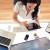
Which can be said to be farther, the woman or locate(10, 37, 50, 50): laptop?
the woman

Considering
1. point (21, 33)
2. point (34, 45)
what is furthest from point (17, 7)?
point (34, 45)

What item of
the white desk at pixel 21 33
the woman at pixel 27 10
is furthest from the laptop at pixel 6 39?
the woman at pixel 27 10

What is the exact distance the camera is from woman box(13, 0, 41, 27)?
1260mm

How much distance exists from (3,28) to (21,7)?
233mm

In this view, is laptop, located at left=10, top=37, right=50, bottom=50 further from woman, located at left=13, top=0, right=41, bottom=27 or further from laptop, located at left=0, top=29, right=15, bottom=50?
woman, located at left=13, top=0, right=41, bottom=27

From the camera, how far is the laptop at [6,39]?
113 cm

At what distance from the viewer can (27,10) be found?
1302mm

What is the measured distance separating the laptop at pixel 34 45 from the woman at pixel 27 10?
208mm

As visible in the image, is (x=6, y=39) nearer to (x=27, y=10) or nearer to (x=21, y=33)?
(x=21, y=33)

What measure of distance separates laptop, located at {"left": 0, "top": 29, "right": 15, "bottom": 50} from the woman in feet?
0.54

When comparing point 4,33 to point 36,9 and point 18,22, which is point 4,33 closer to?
point 18,22

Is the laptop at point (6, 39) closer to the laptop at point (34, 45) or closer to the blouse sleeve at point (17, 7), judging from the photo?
the laptop at point (34, 45)

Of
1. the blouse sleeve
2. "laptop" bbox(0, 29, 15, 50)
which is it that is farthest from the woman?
"laptop" bbox(0, 29, 15, 50)

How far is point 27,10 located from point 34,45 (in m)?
0.31
